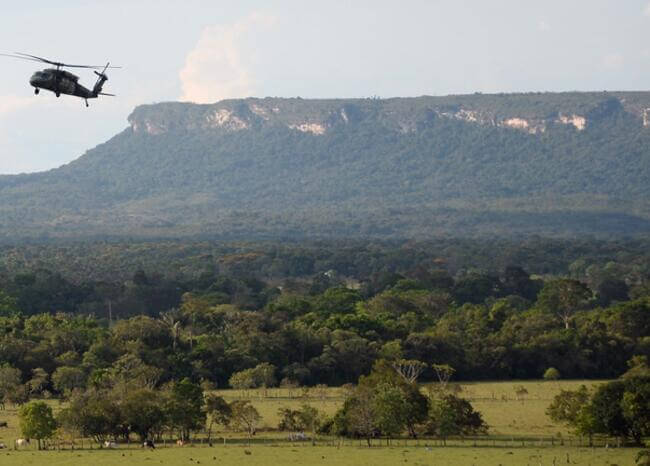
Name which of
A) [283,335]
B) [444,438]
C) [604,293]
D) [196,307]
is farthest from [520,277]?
[444,438]

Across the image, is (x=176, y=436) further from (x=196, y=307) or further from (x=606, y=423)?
(x=196, y=307)

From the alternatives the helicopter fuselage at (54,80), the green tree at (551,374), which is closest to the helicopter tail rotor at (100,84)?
the helicopter fuselage at (54,80)

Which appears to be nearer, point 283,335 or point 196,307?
point 283,335

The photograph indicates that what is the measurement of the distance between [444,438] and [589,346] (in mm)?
32730

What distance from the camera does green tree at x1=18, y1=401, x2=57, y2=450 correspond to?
212 feet

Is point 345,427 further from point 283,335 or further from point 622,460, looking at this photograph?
point 283,335

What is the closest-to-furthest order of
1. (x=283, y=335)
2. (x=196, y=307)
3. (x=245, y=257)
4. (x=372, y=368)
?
(x=372, y=368) < (x=283, y=335) < (x=196, y=307) < (x=245, y=257)

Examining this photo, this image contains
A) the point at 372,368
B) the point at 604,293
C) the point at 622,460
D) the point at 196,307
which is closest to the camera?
the point at 622,460

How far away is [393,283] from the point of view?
145875 mm

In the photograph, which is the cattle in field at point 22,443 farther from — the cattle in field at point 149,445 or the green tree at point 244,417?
the green tree at point 244,417

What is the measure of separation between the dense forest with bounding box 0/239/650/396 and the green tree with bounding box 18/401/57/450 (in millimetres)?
14469

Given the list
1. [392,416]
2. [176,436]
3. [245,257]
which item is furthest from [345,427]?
[245,257]

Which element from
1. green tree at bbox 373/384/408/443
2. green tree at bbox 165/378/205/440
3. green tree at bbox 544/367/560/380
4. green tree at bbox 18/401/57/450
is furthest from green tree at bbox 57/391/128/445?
green tree at bbox 544/367/560/380

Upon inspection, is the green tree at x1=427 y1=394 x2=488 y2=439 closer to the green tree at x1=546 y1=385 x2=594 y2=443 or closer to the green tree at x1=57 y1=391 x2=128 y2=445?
the green tree at x1=546 y1=385 x2=594 y2=443
